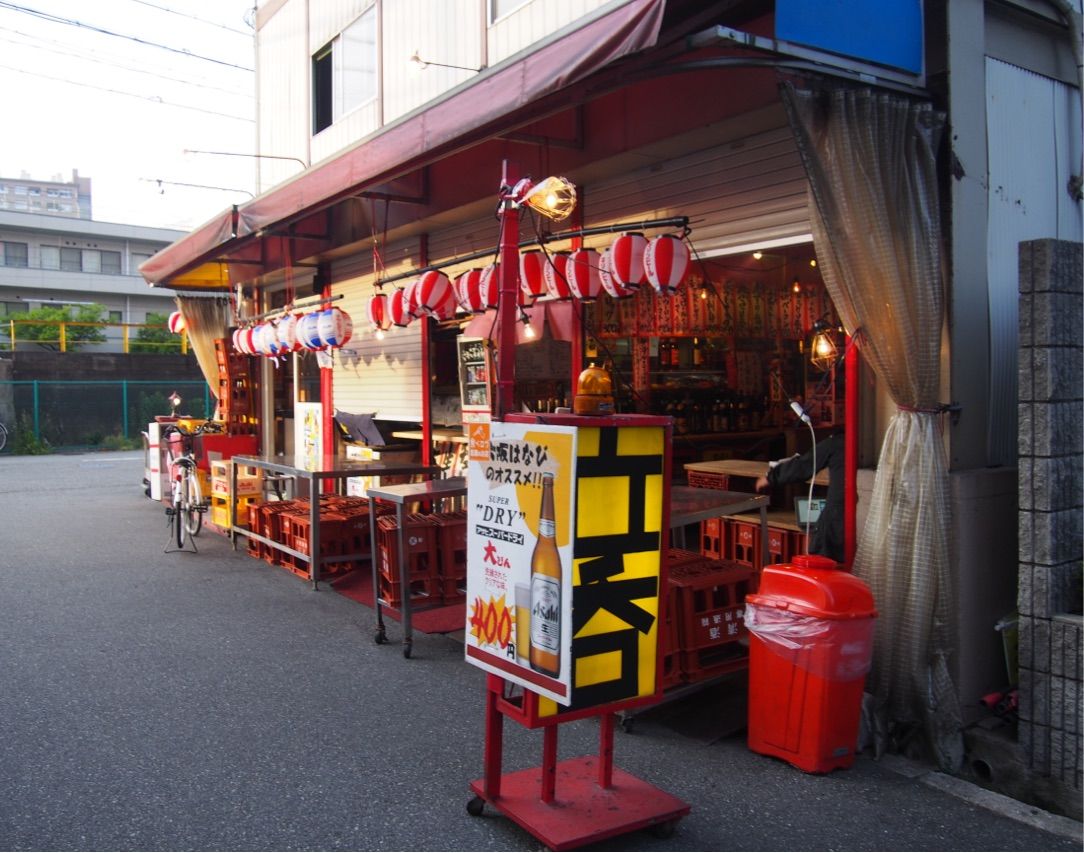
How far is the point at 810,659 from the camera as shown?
443cm

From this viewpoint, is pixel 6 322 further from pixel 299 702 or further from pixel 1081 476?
pixel 1081 476

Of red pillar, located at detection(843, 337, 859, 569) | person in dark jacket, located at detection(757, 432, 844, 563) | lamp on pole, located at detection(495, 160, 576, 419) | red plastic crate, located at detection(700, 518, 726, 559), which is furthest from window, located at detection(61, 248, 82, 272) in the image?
red pillar, located at detection(843, 337, 859, 569)

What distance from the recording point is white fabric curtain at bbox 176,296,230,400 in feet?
53.3

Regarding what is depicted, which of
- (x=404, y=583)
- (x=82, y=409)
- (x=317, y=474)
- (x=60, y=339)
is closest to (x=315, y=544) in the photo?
(x=317, y=474)

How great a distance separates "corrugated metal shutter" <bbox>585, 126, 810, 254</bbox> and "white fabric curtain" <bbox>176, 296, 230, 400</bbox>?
10.9m

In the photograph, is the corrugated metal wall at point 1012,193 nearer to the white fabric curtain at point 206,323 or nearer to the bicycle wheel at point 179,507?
the bicycle wheel at point 179,507

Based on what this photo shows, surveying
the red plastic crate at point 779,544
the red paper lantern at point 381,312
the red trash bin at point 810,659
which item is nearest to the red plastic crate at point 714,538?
the red plastic crate at point 779,544

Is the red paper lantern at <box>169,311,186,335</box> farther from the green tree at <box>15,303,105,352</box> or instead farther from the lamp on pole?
the green tree at <box>15,303,105,352</box>

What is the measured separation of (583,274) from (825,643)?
4.10 metres

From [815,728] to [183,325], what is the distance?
15.1 meters

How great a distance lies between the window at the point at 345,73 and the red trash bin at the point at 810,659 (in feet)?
31.9

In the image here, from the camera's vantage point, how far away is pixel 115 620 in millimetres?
7422

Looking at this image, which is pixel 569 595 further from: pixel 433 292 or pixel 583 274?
pixel 433 292

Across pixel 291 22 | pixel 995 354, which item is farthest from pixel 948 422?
pixel 291 22
